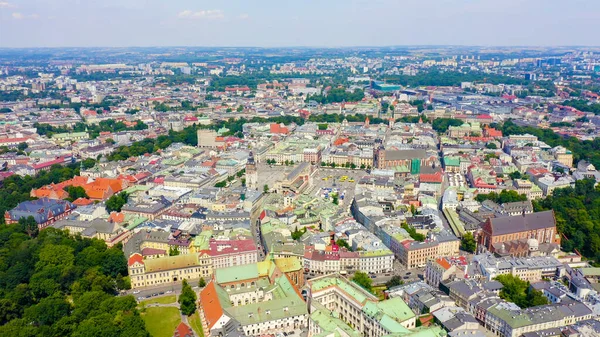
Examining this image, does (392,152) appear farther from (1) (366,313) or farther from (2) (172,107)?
(2) (172,107)

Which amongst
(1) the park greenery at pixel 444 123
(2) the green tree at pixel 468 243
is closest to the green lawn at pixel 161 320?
(2) the green tree at pixel 468 243

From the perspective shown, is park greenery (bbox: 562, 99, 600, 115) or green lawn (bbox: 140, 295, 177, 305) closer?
green lawn (bbox: 140, 295, 177, 305)

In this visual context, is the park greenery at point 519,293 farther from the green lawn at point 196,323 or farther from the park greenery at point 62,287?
the park greenery at point 62,287

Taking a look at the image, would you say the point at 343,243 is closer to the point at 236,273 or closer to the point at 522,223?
the point at 236,273

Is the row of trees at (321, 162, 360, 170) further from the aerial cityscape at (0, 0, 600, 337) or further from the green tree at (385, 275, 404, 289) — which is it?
the green tree at (385, 275, 404, 289)

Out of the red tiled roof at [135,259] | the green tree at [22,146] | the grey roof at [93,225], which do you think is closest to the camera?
the red tiled roof at [135,259]

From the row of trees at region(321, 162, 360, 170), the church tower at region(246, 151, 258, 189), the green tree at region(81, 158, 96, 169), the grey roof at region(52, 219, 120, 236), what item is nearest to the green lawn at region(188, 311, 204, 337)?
the grey roof at region(52, 219, 120, 236)
